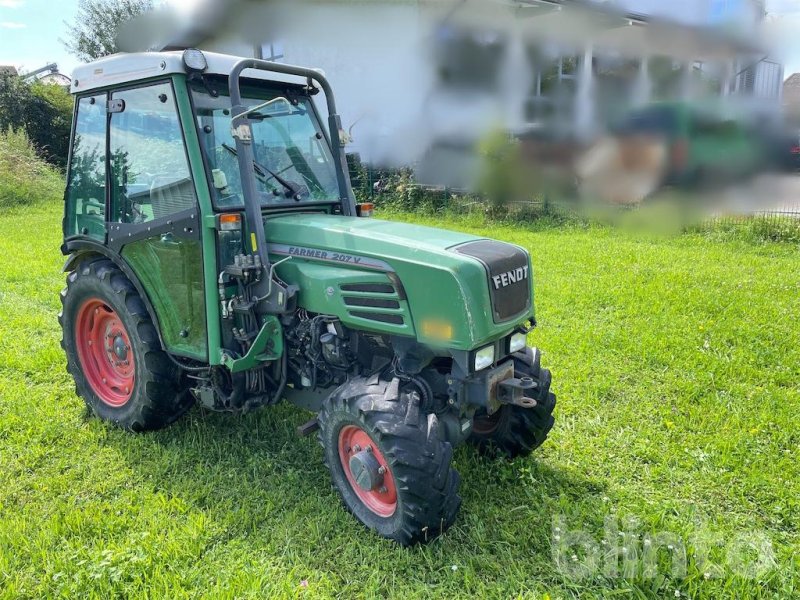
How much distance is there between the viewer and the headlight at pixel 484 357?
2.92 m

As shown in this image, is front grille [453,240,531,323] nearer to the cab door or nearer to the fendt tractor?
the fendt tractor

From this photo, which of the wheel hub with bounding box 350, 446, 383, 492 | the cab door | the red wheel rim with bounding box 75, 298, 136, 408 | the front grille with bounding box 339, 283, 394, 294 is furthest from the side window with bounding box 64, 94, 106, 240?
the wheel hub with bounding box 350, 446, 383, 492

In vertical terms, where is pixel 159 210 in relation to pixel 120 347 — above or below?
above

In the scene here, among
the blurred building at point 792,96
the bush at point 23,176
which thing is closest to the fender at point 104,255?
the blurred building at point 792,96

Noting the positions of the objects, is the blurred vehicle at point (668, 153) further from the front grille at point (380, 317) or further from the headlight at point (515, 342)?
the front grille at point (380, 317)

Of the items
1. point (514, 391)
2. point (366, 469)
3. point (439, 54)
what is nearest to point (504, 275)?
point (514, 391)

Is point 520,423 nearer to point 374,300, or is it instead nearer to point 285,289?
point 374,300

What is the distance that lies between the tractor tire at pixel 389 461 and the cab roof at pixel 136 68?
1.82m

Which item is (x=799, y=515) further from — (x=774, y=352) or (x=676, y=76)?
(x=676, y=76)

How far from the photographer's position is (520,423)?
138 inches

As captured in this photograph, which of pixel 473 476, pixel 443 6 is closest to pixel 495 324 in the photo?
pixel 473 476

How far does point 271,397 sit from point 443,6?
12256 mm

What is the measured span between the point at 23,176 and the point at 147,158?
1470 centimetres

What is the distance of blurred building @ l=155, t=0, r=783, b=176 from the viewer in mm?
11633
